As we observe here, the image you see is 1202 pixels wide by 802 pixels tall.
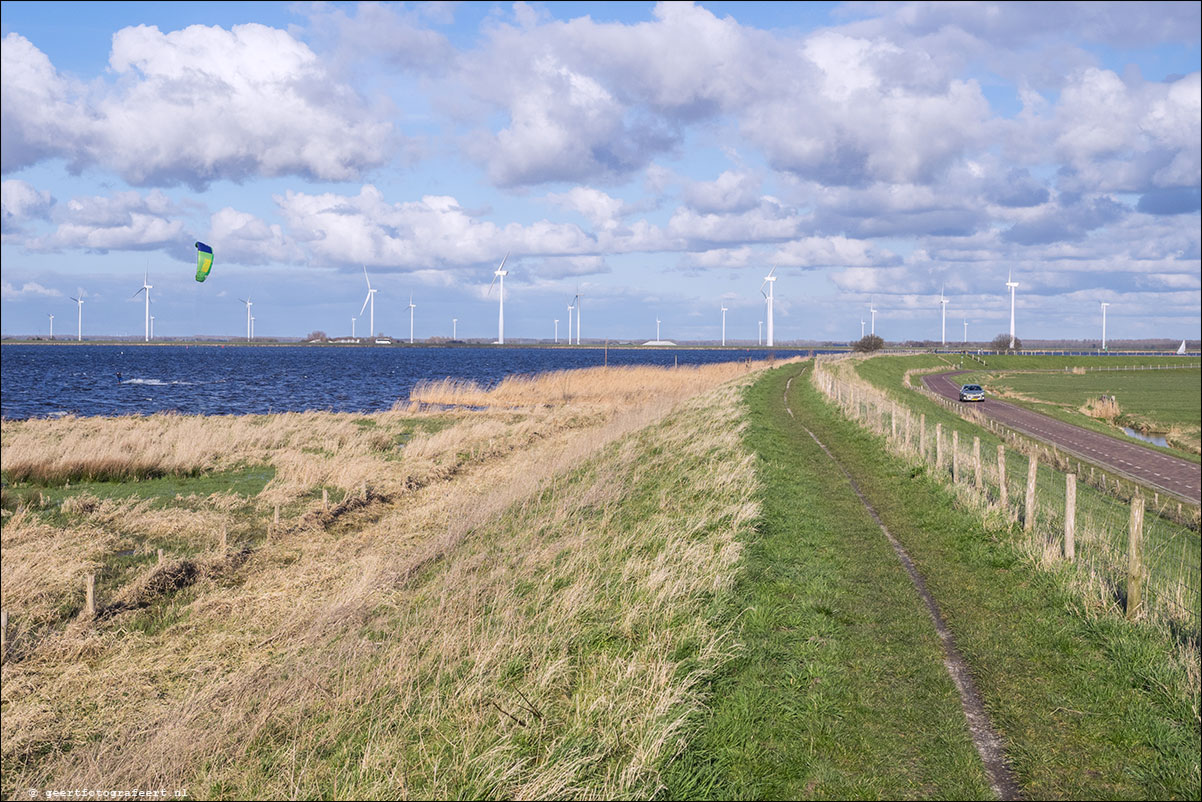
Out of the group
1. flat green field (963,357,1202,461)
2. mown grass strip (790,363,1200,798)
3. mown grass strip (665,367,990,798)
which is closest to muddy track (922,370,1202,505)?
flat green field (963,357,1202,461)

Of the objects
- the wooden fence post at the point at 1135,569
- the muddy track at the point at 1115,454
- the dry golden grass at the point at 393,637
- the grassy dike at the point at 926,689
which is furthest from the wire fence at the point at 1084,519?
the dry golden grass at the point at 393,637

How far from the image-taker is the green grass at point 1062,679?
7238 millimetres

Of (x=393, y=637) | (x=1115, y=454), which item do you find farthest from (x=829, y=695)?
(x=1115, y=454)

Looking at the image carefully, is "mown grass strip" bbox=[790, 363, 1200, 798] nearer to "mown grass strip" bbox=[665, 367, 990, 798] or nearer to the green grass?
the green grass

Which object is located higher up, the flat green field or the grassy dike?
the flat green field

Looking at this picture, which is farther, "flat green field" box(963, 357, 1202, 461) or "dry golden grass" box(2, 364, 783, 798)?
"flat green field" box(963, 357, 1202, 461)

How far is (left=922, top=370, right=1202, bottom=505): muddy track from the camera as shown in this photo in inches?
1291

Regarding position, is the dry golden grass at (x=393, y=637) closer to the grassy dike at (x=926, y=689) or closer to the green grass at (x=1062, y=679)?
the grassy dike at (x=926, y=689)

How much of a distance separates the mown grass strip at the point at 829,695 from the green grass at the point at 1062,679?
0.36 m

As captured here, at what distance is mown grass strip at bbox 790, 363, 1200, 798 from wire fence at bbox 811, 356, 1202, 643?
0.63 metres

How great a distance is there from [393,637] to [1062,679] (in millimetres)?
8630

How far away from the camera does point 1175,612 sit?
10875 mm

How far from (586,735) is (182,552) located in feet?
52.4

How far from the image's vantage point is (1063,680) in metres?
9.08
